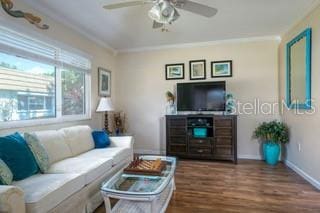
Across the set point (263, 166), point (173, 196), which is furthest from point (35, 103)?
point (263, 166)

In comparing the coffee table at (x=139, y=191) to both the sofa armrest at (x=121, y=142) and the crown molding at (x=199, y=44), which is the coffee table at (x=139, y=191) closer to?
the sofa armrest at (x=121, y=142)

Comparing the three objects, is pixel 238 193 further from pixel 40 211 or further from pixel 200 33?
pixel 200 33

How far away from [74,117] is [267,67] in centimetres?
387

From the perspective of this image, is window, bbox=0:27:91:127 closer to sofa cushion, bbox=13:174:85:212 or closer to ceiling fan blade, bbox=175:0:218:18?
sofa cushion, bbox=13:174:85:212

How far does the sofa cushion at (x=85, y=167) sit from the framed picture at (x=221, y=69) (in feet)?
9.64

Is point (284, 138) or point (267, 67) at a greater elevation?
point (267, 67)

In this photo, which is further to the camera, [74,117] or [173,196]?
[74,117]

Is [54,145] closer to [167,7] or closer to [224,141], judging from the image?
[167,7]

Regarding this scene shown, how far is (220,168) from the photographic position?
147 inches

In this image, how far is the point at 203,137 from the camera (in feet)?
13.7

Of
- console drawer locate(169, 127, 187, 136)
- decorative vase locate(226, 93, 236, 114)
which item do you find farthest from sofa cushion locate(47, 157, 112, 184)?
decorative vase locate(226, 93, 236, 114)

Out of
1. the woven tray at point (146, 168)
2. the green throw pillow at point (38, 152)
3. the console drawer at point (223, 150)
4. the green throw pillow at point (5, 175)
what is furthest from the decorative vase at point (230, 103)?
the green throw pillow at point (5, 175)

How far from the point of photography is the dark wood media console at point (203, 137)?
4.02 m

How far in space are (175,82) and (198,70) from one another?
0.58 meters
